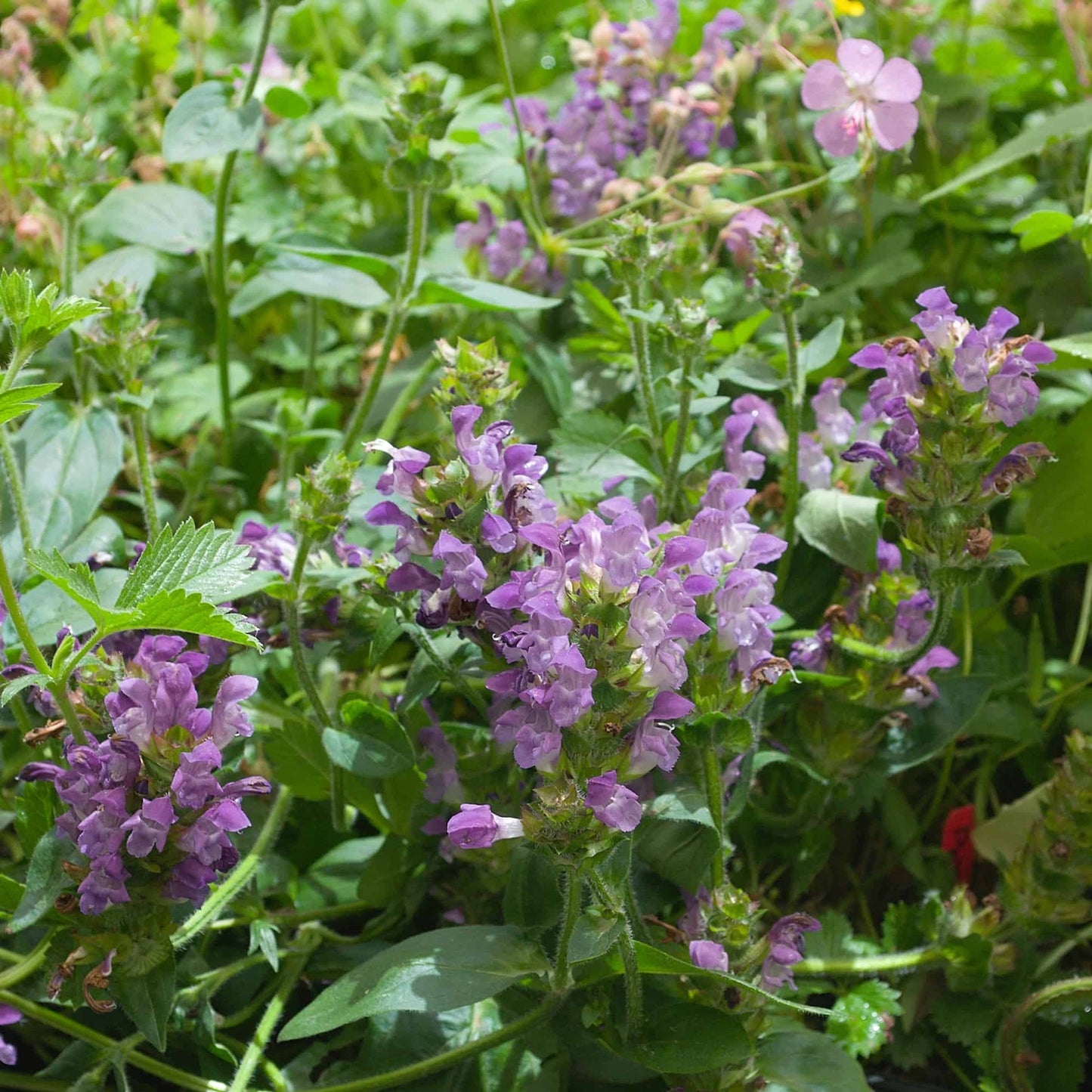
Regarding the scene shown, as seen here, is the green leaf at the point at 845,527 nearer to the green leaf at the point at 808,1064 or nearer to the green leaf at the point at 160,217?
the green leaf at the point at 808,1064

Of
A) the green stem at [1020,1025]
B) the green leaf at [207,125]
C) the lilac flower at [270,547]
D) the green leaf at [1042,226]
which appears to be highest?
the green leaf at [207,125]

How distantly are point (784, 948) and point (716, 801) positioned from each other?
0.09 metres


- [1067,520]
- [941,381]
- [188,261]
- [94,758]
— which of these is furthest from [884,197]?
[94,758]

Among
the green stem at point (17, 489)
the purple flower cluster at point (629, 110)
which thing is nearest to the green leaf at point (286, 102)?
the purple flower cluster at point (629, 110)

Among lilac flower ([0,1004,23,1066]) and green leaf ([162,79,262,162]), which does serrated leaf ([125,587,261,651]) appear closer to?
lilac flower ([0,1004,23,1066])

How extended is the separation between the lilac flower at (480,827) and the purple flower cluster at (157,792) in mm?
115

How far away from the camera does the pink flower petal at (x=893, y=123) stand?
0.93 metres

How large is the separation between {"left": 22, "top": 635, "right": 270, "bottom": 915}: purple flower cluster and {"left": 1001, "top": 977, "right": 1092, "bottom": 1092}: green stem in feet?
1.66

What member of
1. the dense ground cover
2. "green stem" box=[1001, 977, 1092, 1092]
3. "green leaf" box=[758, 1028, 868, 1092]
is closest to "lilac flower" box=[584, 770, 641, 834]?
the dense ground cover

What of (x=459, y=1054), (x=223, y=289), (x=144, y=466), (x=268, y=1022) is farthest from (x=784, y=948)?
(x=223, y=289)

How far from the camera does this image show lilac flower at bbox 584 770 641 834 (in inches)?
22.2

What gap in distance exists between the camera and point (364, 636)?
0.78 meters

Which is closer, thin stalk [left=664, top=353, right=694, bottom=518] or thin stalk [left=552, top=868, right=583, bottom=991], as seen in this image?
thin stalk [left=552, top=868, right=583, bottom=991]

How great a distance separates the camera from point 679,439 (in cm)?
80
